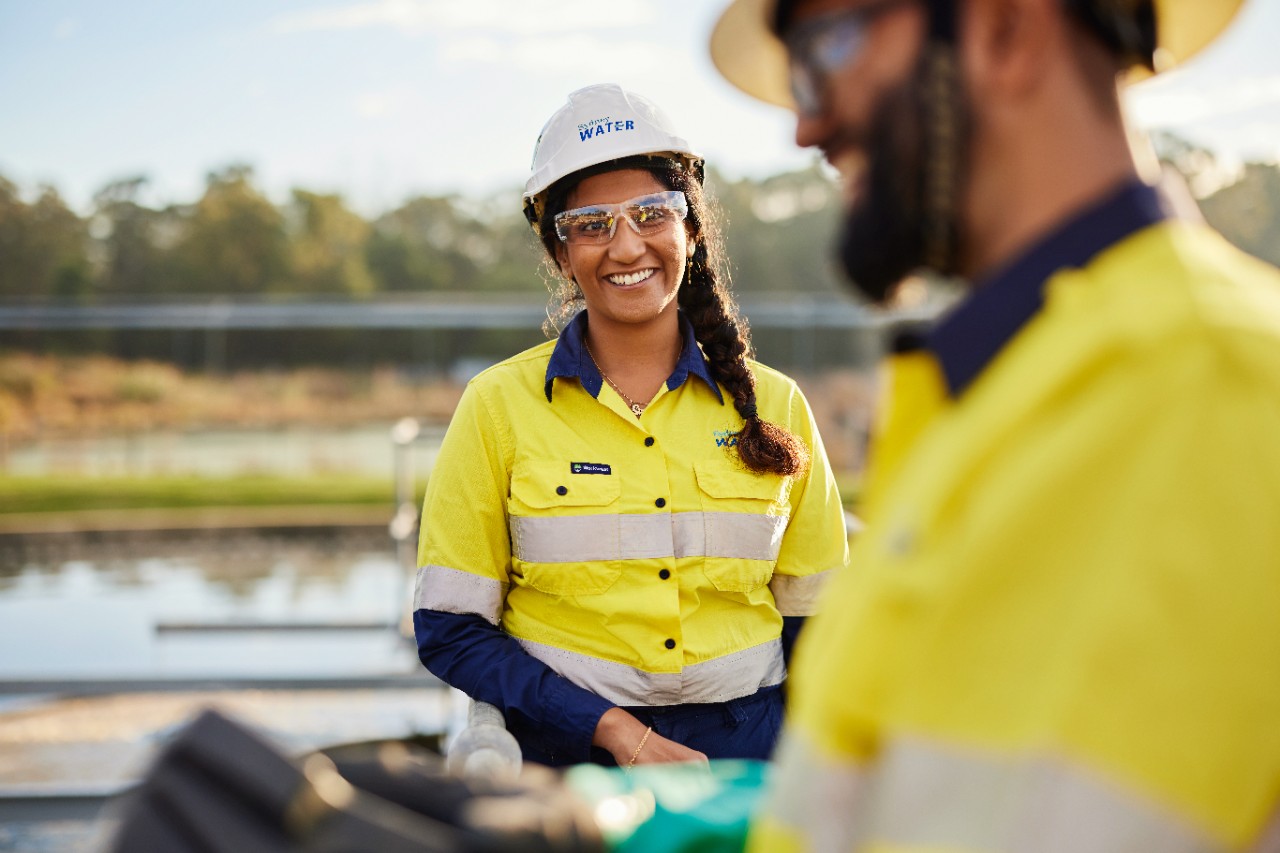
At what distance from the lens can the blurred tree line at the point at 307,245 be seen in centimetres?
1623

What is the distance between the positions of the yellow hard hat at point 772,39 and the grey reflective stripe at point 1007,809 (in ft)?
2.47

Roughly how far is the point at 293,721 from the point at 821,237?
12.3 metres

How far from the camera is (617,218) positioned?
228 centimetres

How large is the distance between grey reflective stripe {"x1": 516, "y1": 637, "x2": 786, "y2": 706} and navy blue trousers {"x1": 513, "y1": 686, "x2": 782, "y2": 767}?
2 centimetres

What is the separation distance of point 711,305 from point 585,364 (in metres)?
0.36

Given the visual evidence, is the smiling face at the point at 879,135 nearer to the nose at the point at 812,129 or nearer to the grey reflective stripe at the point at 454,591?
the nose at the point at 812,129

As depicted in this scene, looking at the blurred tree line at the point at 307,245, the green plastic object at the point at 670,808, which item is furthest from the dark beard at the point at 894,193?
the blurred tree line at the point at 307,245

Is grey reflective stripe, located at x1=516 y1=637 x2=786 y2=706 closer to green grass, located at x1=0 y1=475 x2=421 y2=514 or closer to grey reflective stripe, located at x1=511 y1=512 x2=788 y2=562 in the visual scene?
grey reflective stripe, located at x1=511 y1=512 x2=788 y2=562

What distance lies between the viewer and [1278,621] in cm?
82

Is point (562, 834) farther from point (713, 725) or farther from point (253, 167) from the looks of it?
point (253, 167)

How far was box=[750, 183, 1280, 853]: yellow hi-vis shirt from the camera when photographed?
798 mm

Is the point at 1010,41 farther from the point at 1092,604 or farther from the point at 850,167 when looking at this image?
the point at 1092,604

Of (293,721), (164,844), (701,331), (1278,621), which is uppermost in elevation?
(701,331)

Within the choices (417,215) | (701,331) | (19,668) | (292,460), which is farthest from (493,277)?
(701,331)
